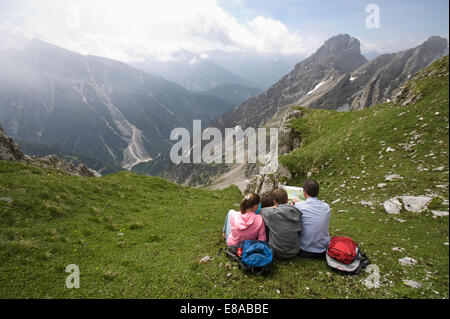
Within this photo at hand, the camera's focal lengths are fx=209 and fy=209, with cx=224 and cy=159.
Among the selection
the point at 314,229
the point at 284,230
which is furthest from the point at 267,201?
the point at 314,229

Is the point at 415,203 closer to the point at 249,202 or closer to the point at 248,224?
the point at 249,202

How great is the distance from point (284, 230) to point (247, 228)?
1559mm

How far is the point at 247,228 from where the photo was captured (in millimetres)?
9109

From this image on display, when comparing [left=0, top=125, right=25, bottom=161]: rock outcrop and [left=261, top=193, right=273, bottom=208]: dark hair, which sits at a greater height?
[left=0, top=125, right=25, bottom=161]: rock outcrop

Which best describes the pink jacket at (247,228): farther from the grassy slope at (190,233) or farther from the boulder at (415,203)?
the boulder at (415,203)

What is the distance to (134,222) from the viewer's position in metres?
13.5

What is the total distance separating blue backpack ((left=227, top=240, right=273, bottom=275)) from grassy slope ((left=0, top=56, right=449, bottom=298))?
0.30 meters

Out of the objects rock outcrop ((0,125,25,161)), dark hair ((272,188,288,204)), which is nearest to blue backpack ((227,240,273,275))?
dark hair ((272,188,288,204))

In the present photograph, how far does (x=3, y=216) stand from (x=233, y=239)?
1174cm

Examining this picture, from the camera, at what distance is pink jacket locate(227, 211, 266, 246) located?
912 cm

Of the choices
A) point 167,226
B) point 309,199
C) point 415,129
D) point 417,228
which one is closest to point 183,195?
point 167,226

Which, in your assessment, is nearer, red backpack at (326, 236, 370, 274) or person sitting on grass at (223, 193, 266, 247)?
red backpack at (326, 236, 370, 274)

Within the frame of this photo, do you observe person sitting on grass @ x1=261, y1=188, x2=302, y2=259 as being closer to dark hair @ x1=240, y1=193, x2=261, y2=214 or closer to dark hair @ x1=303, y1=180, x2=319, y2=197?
dark hair @ x1=240, y1=193, x2=261, y2=214
